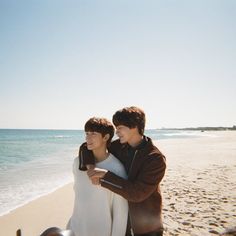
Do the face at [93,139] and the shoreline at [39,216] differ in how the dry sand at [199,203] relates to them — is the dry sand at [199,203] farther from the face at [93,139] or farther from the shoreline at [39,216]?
the face at [93,139]

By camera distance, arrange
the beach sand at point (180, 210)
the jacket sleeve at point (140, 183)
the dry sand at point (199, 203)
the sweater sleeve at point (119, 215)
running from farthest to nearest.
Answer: the beach sand at point (180, 210) < the dry sand at point (199, 203) < the sweater sleeve at point (119, 215) < the jacket sleeve at point (140, 183)

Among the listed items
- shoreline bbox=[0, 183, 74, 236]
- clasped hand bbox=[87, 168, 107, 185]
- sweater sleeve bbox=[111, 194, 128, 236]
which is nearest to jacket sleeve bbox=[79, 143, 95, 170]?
clasped hand bbox=[87, 168, 107, 185]

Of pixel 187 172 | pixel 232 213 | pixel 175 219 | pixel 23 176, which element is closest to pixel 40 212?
pixel 175 219

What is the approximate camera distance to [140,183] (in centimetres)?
232

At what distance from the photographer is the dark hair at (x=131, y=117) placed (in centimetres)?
256

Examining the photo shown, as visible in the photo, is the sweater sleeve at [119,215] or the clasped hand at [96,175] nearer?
the clasped hand at [96,175]

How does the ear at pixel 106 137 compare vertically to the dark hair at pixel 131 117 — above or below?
below

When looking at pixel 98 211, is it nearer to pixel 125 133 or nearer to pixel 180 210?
pixel 125 133

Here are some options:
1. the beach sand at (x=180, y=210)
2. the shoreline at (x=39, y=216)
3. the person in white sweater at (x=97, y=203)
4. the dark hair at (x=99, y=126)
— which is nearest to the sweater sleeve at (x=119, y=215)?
the person in white sweater at (x=97, y=203)

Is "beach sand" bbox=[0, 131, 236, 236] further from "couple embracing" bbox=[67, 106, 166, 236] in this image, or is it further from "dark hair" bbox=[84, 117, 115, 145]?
"dark hair" bbox=[84, 117, 115, 145]

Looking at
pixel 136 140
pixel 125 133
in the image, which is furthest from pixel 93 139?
pixel 136 140

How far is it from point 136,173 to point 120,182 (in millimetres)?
182

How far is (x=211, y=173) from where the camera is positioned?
35.8 ft

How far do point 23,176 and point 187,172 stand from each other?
6.49 m
